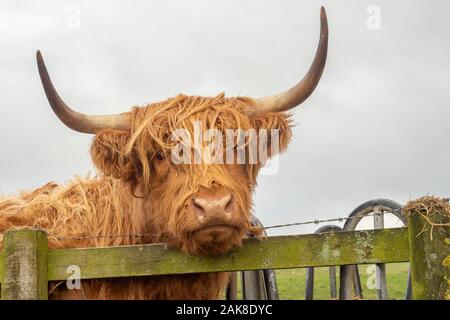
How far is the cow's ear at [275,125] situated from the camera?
551cm

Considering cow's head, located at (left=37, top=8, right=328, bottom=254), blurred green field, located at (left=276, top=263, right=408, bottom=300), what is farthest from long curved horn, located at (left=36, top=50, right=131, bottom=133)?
blurred green field, located at (left=276, top=263, right=408, bottom=300)

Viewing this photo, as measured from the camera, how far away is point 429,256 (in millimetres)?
4117

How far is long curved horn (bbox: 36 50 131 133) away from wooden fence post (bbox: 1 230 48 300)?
1.20 metres

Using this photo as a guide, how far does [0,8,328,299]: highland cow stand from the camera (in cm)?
476

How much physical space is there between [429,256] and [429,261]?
0.03 m

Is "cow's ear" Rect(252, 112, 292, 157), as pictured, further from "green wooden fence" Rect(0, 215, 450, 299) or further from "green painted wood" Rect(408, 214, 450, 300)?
"green painted wood" Rect(408, 214, 450, 300)

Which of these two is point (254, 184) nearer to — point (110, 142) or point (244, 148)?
point (244, 148)

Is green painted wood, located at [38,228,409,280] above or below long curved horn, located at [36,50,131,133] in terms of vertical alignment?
below

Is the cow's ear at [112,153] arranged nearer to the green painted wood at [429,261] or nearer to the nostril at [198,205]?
the nostril at [198,205]

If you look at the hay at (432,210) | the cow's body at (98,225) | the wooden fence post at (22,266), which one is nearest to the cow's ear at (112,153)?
the cow's body at (98,225)

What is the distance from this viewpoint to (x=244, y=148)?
17.1 feet
